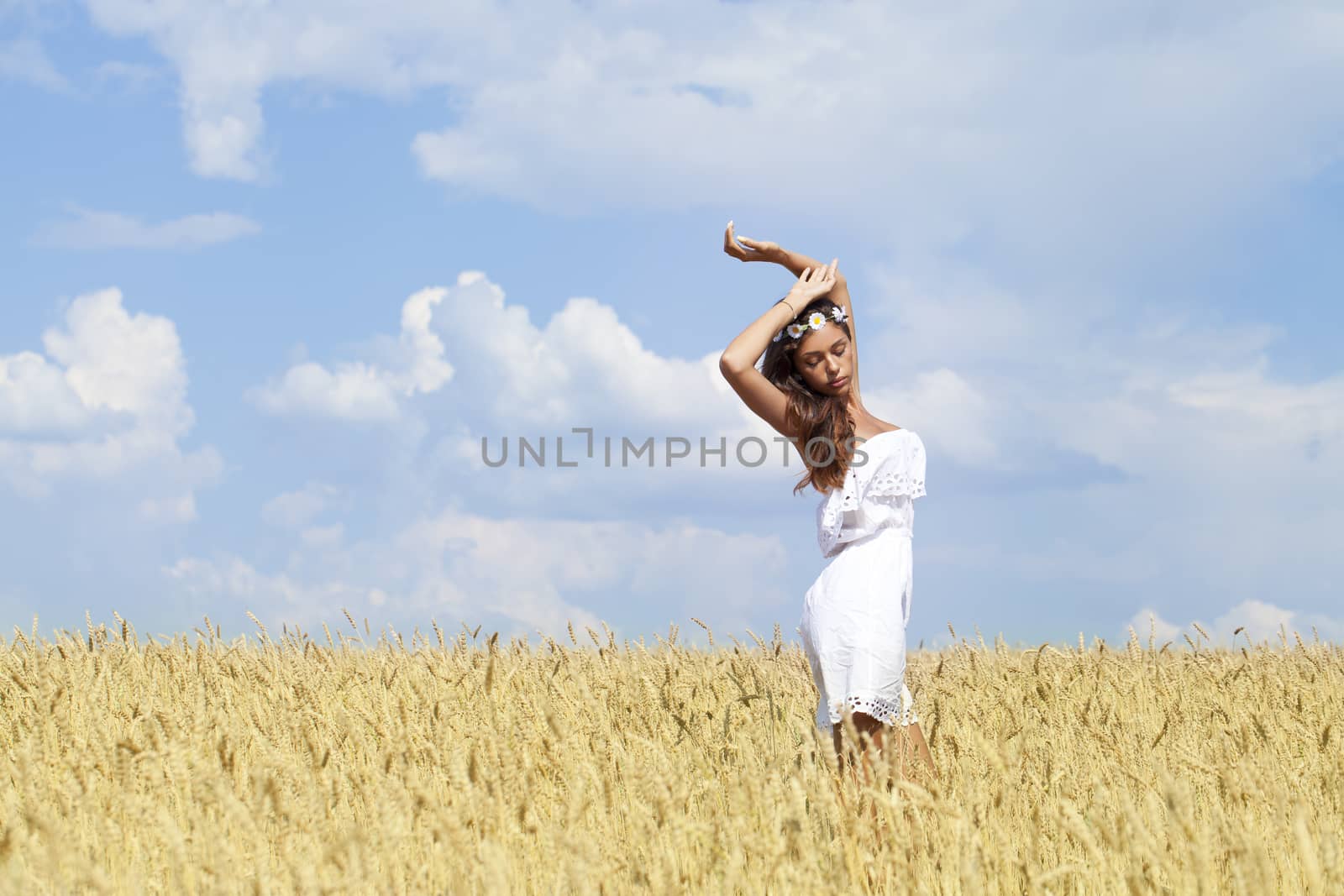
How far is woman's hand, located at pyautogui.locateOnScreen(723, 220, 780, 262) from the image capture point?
494 centimetres

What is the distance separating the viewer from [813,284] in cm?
446

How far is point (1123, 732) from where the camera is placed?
5375 mm

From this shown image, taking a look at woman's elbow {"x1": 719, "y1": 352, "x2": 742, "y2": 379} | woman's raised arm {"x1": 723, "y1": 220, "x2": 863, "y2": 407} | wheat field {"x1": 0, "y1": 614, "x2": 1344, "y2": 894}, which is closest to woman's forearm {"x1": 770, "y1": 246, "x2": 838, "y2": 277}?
woman's raised arm {"x1": 723, "y1": 220, "x2": 863, "y2": 407}

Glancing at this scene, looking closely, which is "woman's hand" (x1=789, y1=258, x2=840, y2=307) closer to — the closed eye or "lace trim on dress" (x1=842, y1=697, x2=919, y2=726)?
the closed eye

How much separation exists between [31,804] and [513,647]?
4360 millimetres

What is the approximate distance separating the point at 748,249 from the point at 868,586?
1.80 m

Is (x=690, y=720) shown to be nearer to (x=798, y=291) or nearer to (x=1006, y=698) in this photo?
(x=1006, y=698)

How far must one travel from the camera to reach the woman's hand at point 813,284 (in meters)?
4.30

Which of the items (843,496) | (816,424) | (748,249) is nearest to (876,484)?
(843,496)

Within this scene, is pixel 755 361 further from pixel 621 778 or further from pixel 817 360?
pixel 621 778

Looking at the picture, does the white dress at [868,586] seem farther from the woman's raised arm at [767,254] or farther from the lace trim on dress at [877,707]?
the woman's raised arm at [767,254]

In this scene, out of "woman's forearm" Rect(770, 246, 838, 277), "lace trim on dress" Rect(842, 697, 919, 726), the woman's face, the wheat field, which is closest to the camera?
the wheat field

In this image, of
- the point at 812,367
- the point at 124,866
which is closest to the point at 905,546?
the point at 812,367

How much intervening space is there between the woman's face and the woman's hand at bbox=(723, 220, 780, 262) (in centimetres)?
82
